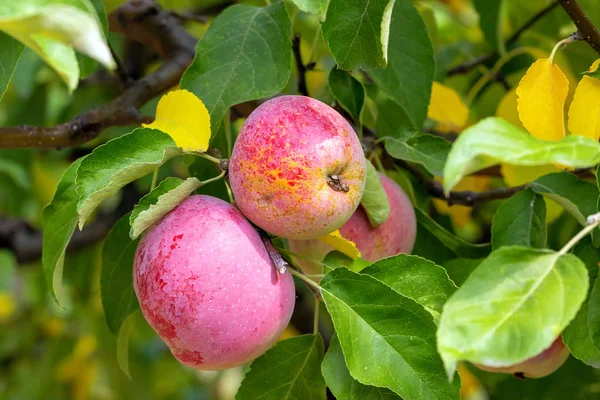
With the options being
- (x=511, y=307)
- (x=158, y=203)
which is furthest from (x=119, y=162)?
(x=511, y=307)

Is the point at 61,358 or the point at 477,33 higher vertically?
the point at 477,33

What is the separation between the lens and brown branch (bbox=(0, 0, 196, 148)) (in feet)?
3.14

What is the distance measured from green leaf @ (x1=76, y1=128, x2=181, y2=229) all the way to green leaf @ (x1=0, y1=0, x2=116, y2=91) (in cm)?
19

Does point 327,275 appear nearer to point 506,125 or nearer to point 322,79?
point 506,125

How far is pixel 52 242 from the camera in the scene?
832 millimetres

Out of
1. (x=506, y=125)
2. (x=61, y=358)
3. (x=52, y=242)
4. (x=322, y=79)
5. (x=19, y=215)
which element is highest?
(x=506, y=125)

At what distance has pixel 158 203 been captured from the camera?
2.38 ft

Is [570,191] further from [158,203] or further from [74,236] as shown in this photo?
[74,236]

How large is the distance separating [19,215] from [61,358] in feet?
1.78

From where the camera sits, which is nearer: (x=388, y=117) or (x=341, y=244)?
(x=341, y=244)

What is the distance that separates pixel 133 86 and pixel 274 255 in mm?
474

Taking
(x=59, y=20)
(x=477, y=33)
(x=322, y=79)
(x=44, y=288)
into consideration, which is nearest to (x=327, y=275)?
(x=59, y=20)

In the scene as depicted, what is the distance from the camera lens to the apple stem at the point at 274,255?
2.48 feet

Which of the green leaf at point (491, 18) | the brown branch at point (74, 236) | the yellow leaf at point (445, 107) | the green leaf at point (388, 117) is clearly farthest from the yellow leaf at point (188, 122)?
the brown branch at point (74, 236)
